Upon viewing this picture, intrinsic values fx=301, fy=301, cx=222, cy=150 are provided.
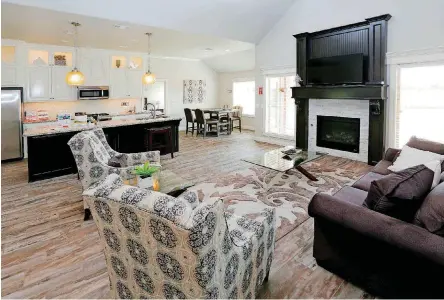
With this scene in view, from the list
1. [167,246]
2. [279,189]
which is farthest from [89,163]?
[279,189]

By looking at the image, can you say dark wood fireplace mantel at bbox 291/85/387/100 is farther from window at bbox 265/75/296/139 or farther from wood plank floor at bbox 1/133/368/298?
wood plank floor at bbox 1/133/368/298

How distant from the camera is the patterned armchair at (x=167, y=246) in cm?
140

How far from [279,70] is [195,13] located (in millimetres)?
2774

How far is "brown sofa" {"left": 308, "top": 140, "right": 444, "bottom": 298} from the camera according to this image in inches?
71.4

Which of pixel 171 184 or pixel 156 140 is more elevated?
pixel 156 140

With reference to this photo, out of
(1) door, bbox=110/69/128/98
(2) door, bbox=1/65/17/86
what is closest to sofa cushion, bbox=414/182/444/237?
(2) door, bbox=1/65/17/86

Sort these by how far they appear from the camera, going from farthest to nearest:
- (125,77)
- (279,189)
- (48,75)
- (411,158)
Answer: (125,77)
(48,75)
(279,189)
(411,158)

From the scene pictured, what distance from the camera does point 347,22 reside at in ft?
20.4

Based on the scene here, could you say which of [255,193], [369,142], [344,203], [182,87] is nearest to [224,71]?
[182,87]

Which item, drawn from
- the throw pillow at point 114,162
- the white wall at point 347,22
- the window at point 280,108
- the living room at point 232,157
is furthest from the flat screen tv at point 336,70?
the throw pillow at point 114,162

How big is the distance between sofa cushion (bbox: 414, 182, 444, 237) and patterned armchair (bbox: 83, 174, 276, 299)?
1093 millimetres

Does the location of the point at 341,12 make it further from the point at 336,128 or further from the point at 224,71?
the point at 224,71

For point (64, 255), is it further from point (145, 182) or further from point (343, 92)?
point (343, 92)

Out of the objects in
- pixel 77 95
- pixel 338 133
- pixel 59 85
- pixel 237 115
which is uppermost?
pixel 59 85
